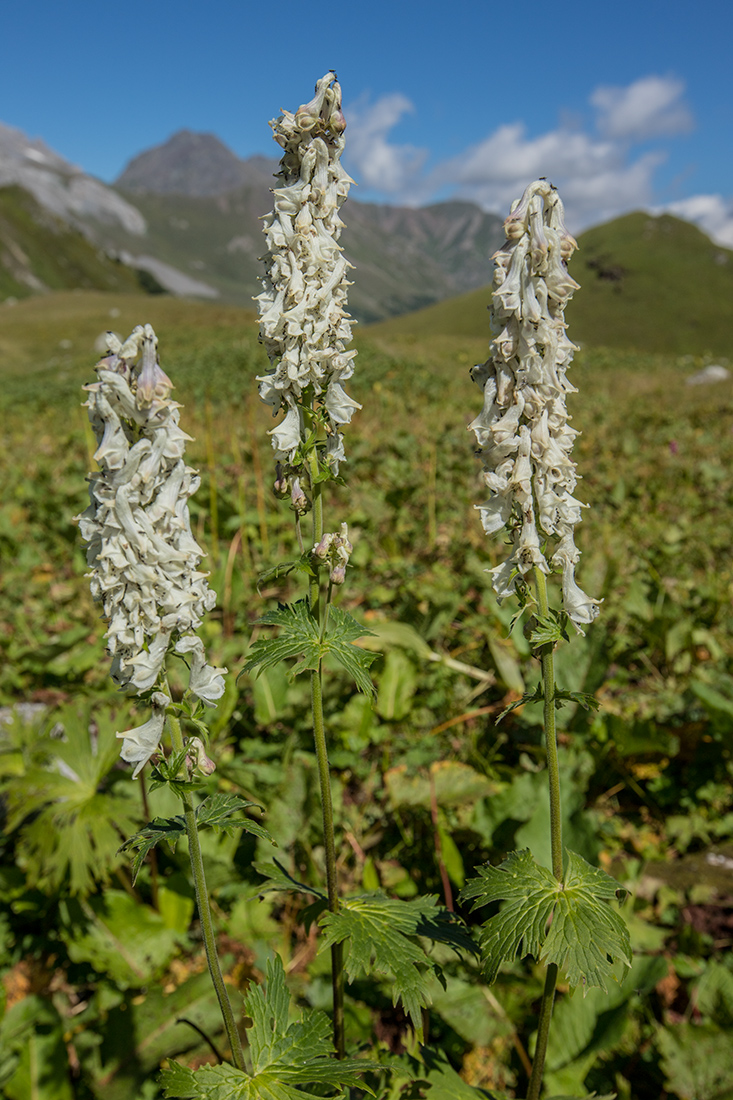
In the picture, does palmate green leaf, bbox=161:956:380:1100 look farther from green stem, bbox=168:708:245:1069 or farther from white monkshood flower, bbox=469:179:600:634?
white monkshood flower, bbox=469:179:600:634

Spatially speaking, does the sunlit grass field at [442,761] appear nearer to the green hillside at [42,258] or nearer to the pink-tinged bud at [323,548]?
the pink-tinged bud at [323,548]

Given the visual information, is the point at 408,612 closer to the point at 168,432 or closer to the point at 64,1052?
the point at 64,1052

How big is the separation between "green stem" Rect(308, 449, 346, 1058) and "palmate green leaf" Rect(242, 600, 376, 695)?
0.05 metres

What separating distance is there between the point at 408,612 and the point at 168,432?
13.2ft

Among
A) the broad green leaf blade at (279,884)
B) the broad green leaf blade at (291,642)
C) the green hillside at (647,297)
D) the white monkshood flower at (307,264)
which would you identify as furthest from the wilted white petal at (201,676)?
the green hillside at (647,297)

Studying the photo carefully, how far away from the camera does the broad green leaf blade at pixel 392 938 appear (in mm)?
1834

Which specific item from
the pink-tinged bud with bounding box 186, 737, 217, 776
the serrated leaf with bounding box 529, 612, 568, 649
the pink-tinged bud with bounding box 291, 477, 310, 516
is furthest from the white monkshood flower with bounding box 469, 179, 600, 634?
the pink-tinged bud with bounding box 186, 737, 217, 776

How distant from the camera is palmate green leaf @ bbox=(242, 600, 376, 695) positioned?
1839 millimetres

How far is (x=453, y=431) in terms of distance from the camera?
11172mm

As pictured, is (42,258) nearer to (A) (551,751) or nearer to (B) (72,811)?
(B) (72,811)

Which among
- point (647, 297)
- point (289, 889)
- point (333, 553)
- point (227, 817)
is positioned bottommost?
Result: point (289, 889)

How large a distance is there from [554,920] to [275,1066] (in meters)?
0.89

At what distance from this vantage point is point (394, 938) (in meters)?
1.93

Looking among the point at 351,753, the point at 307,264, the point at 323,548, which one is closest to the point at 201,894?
the point at 323,548
